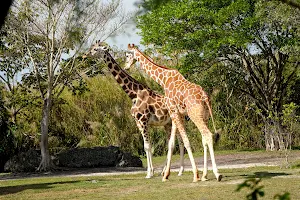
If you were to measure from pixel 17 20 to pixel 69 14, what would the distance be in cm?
173

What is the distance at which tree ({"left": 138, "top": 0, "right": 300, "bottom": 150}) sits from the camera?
18.5 meters

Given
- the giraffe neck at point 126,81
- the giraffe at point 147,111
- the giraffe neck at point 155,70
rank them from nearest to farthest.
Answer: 1. the giraffe neck at point 155,70
2. the giraffe at point 147,111
3. the giraffe neck at point 126,81

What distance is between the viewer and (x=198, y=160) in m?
18.7

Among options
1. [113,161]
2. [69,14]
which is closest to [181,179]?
[113,161]

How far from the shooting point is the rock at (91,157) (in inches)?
715

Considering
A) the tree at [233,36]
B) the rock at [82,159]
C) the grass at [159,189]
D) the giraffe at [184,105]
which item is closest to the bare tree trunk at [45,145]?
the rock at [82,159]

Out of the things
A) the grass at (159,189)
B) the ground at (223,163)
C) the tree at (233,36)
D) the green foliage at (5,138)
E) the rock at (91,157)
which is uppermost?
the tree at (233,36)

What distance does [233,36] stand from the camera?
18.5 metres

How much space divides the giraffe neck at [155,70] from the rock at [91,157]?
16.9ft

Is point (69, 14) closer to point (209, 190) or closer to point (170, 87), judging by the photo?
point (170, 87)

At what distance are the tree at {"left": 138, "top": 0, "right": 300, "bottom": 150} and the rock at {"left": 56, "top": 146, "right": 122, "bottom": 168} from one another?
4035mm

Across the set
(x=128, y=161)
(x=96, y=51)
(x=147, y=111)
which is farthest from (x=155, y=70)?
(x=128, y=161)

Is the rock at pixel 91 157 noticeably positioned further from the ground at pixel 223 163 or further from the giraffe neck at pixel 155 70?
the giraffe neck at pixel 155 70

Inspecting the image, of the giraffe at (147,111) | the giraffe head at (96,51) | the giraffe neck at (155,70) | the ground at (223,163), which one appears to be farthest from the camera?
the ground at (223,163)
